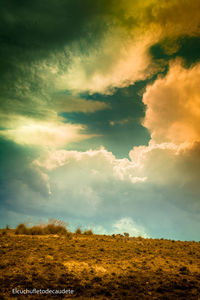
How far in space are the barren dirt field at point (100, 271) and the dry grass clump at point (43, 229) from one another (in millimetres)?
6784

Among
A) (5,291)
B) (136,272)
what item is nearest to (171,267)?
(136,272)

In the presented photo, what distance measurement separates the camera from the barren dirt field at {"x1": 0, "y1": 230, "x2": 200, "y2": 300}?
1007cm

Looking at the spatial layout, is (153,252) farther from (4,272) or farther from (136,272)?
(4,272)

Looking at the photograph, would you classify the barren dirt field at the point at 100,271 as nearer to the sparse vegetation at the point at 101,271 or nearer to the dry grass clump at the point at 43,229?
the sparse vegetation at the point at 101,271

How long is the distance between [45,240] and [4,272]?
8175 millimetres

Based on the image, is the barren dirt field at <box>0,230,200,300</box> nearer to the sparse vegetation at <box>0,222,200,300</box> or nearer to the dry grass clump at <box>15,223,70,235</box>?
the sparse vegetation at <box>0,222,200,300</box>

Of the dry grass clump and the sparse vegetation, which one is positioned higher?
the dry grass clump

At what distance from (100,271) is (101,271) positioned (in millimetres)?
66

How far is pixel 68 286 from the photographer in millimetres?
10719

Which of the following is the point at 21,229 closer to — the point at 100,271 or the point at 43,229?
the point at 43,229

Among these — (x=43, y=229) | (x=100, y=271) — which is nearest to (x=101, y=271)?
(x=100, y=271)

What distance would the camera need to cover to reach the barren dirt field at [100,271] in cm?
1007

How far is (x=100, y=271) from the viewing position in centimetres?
1244

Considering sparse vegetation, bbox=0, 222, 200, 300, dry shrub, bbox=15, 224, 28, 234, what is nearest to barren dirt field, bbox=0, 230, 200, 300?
sparse vegetation, bbox=0, 222, 200, 300
